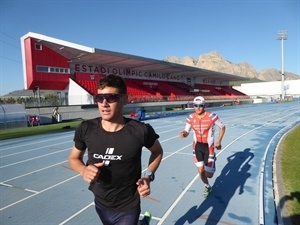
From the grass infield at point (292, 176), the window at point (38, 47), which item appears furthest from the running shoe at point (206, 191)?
the window at point (38, 47)

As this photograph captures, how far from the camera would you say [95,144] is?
92.8 inches

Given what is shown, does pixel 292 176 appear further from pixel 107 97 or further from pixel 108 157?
pixel 107 97

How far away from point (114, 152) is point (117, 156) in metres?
0.05

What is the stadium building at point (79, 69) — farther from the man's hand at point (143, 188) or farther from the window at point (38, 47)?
the man's hand at point (143, 188)

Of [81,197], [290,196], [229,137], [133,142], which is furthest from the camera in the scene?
[229,137]

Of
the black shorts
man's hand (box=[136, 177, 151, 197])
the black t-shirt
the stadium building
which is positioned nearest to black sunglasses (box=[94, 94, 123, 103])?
the black t-shirt

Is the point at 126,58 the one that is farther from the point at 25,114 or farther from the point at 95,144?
the point at 95,144

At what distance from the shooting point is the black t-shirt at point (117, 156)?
2309 mm

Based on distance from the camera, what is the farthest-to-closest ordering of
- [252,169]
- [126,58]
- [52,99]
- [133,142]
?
[126,58] < [52,99] < [252,169] < [133,142]

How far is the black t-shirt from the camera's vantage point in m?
2.31

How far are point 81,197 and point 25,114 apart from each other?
1757 cm

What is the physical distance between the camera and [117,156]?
229 centimetres

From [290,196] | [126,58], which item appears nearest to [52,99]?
[126,58]

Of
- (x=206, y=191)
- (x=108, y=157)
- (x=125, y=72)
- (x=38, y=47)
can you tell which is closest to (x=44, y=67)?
(x=38, y=47)
